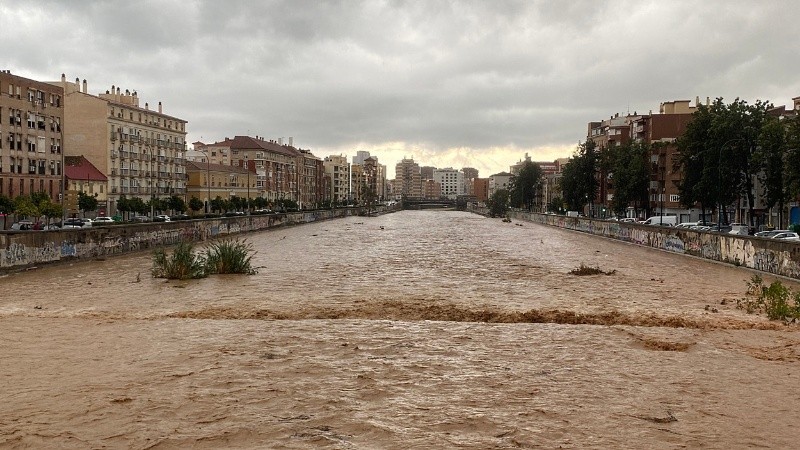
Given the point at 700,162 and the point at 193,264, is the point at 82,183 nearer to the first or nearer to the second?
the point at 193,264

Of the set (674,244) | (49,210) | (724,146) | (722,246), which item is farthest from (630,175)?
(49,210)

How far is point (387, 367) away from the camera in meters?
15.5

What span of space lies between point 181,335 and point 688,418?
45.3ft

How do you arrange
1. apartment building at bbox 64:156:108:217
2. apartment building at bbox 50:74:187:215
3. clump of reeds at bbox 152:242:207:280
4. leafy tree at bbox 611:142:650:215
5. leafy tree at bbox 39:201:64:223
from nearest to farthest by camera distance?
clump of reeds at bbox 152:242:207:280 → leafy tree at bbox 39:201:64:223 → apartment building at bbox 64:156:108:217 → leafy tree at bbox 611:142:650:215 → apartment building at bbox 50:74:187:215

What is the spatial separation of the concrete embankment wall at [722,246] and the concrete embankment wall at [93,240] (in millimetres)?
42194

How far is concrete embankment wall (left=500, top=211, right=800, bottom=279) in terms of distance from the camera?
122 ft

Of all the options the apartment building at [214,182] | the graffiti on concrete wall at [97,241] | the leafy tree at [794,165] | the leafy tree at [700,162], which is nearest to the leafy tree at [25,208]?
the graffiti on concrete wall at [97,241]

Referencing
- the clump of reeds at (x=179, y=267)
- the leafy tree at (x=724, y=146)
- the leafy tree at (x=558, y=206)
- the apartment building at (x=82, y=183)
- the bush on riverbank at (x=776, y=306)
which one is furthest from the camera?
the leafy tree at (x=558, y=206)

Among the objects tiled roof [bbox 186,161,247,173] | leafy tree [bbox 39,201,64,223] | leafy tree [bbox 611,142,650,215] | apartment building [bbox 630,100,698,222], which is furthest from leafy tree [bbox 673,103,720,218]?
tiled roof [bbox 186,161,247,173]

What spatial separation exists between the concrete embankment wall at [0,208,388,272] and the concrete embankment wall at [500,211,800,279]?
4219cm

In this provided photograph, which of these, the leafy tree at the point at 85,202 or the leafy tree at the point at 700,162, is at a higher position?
the leafy tree at the point at 700,162

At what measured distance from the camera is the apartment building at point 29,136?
79.1 m

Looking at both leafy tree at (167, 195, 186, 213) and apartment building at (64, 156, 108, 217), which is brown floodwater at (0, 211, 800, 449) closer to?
apartment building at (64, 156, 108, 217)

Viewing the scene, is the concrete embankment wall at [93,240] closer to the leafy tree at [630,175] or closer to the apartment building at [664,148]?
the leafy tree at [630,175]
